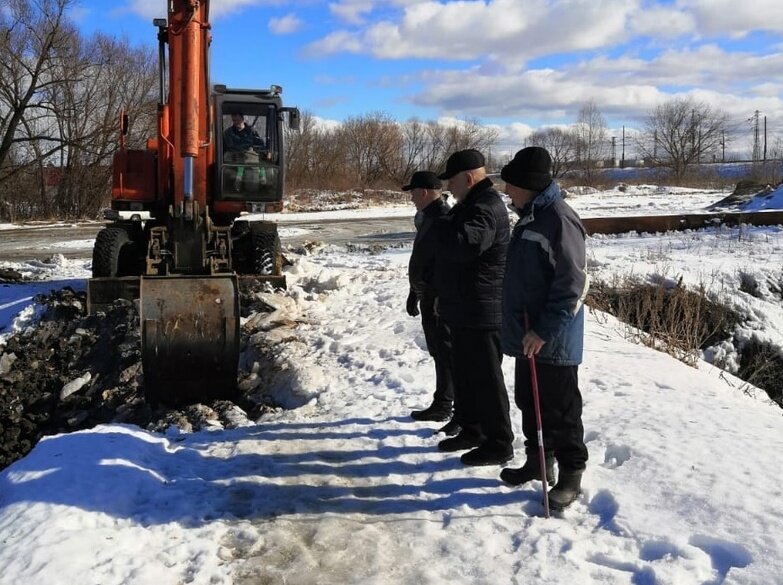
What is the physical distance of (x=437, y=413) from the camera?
207 inches

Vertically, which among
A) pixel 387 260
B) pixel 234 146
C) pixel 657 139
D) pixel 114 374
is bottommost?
pixel 114 374

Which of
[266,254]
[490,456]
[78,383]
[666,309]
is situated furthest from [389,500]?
[666,309]

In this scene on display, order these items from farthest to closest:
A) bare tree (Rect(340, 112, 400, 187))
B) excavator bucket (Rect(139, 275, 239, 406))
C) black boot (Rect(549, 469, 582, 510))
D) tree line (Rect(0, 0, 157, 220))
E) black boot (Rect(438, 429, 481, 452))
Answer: bare tree (Rect(340, 112, 400, 187)) → tree line (Rect(0, 0, 157, 220)) → excavator bucket (Rect(139, 275, 239, 406)) → black boot (Rect(438, 429, 481, 452)) → black boot (Rect(549, 469, 582, 510))

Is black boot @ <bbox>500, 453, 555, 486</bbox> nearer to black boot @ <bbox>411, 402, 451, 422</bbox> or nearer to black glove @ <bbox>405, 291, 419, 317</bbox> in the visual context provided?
black boot @ <bbox>411, 402, 451, 422</bbox>

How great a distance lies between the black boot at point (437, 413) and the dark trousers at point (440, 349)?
0.02m

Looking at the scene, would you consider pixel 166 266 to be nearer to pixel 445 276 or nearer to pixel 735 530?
pixel 445 276

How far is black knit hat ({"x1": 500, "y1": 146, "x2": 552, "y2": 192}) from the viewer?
12.5 feet

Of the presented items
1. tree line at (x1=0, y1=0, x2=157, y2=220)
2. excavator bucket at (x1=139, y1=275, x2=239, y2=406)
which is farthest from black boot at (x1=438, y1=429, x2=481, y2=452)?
tree line at (x1=0, y1=0, x2=157, y2=220)

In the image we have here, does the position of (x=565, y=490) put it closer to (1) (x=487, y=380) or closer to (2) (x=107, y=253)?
(1) (x=487, y=380)

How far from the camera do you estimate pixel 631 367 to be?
6.38 meters

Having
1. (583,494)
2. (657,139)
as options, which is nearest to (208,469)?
(583,494)

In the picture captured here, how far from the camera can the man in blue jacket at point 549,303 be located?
144 inches

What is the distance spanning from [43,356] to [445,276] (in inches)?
242

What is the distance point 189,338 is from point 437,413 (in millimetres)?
2507
